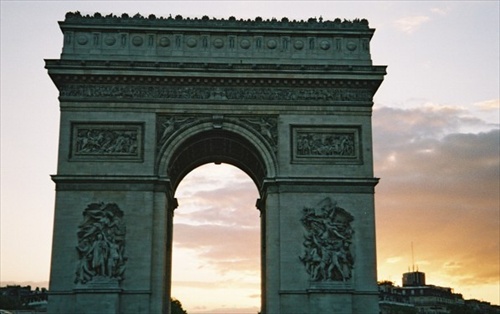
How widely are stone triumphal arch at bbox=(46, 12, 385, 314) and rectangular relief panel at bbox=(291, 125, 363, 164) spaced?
43 millimetres

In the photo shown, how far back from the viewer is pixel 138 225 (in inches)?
1298

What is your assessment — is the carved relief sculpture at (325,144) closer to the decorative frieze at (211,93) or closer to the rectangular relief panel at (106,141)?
the decorative frieze at (211,93)

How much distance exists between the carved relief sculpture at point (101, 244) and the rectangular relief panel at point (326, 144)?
26.1ft

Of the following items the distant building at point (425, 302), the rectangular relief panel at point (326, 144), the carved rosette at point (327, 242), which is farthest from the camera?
the distant building at point (425, 302)

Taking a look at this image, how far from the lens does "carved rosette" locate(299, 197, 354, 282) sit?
32.8m

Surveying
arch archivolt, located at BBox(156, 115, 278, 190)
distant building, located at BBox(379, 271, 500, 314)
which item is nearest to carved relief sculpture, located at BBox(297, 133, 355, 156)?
arch archivolt, located at BBox(156, 115, 278, 190)

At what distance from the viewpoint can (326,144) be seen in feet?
113

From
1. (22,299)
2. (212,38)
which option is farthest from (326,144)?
(22,299)

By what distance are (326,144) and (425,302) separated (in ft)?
234

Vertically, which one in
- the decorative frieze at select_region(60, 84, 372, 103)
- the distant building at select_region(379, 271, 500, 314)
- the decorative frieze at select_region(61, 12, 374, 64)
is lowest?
the distant building at select_region(379, 271, 500, 314)

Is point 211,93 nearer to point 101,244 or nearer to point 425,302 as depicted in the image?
point 101,244

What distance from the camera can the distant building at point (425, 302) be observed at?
90.9m

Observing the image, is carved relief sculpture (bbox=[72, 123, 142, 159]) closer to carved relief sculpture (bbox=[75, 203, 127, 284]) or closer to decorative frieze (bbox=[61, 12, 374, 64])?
carved relief sculpture (bbox=[75, 203, 127, 284])

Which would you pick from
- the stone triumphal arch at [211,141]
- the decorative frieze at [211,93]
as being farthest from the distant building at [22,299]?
the decorative frieze at [211,93]
